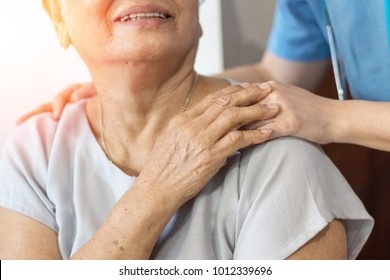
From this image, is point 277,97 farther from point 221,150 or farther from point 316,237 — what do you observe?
point 316,237

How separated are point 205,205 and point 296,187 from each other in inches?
6.8

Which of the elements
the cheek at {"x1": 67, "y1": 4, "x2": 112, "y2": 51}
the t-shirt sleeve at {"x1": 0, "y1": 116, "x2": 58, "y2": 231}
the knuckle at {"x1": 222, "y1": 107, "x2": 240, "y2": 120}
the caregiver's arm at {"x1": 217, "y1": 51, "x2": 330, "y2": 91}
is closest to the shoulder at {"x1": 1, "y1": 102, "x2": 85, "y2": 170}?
the t-shirt sleeve at {"x1": 0, "y1": 116, "x2": 58, "y2": 231}

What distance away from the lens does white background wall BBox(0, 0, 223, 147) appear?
1.63 m

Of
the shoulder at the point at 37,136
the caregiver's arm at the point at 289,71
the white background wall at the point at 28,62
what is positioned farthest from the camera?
the caregiver's arm at the point at 289,71

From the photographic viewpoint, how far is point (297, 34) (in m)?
1.76

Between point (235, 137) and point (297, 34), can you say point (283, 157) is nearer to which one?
point (235, 137)

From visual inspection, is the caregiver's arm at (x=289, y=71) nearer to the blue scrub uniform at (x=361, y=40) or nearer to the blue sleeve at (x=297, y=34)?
the blue sleeve at (x=297, y=34)

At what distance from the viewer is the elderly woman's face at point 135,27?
1.20 meters

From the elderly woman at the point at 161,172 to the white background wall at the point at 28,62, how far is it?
282mm

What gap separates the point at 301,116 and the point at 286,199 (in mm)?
161

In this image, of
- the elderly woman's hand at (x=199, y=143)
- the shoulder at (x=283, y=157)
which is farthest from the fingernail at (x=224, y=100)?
the shoulder at (x=283, y=157)
